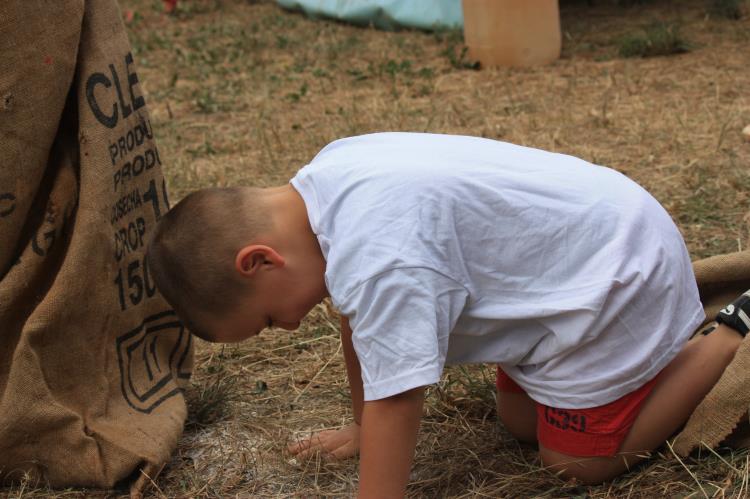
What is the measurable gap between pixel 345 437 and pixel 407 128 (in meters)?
2.42

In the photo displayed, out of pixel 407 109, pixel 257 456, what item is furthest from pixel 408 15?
pixel 257 456

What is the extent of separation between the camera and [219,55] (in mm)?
6336

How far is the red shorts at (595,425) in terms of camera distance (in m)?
1.91

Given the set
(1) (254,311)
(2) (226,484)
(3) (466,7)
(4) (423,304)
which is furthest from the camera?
(3) (466,7)

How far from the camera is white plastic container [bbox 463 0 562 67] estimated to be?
543 cm

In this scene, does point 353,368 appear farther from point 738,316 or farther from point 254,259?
point 738,316

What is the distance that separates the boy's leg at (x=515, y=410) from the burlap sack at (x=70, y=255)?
2.45 ft

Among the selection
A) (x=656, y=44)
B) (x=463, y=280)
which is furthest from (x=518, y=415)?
(x=656, y=44)

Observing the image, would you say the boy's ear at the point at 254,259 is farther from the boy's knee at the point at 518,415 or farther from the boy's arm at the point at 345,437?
the boy's knee at the point at 518,415

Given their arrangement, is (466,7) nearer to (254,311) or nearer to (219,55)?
(219,55)

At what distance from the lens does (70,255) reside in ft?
6.77

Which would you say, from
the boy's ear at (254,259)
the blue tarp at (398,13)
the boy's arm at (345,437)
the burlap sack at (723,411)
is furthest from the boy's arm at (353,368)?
the blue tarp at (398,13)

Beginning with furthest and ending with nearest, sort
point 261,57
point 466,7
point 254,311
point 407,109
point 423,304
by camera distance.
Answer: point 261,57 < point 466,7 < point 407,109 < point 254,311 < point 423,304

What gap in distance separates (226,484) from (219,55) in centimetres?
464
